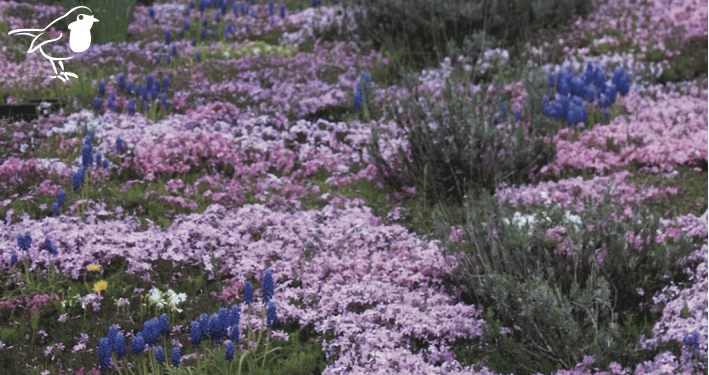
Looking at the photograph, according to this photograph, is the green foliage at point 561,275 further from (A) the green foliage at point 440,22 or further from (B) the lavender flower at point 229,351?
(A) the green foliage at point 440,22

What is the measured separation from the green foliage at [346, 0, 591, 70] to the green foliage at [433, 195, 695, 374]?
5.43 meters

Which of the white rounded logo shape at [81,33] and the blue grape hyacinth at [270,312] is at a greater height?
the white rounded logo shape at [81,33]

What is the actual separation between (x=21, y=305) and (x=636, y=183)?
516cm

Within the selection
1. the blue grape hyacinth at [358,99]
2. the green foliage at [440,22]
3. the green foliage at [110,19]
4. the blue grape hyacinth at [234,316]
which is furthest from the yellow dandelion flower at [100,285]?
the green foliage at [110,19]

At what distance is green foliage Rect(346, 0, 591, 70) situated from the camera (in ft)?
35.9

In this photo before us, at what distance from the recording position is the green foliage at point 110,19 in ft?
36.9

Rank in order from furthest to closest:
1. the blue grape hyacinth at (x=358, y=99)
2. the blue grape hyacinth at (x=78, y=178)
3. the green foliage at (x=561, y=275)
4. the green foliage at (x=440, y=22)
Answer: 1. the green foliage at (x=440, y=22)
2. the blue grape hyacinth at (x=358, y=99)
3. the blue grape hyacinth at (x=78, y=178)
4. the green foliage at (x=561, y=275)

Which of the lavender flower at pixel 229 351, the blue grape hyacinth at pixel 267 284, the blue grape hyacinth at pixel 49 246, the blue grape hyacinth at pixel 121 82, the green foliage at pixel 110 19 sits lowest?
the lavender flower at pixel 229 351

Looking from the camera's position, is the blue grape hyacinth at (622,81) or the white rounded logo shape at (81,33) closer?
the blue grape hyacinth at (622,81)

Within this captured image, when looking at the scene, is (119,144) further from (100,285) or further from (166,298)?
(166,298)

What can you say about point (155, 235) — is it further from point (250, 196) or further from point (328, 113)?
point (328, 113)

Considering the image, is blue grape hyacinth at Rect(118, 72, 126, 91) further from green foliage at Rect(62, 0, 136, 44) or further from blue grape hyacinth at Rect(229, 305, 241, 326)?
blue grape hyacinth at Rect(229, 305, 241, 326)

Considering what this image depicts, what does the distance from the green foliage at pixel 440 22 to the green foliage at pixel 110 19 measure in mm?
3369

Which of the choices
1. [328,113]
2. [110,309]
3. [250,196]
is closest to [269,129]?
[328,113]
